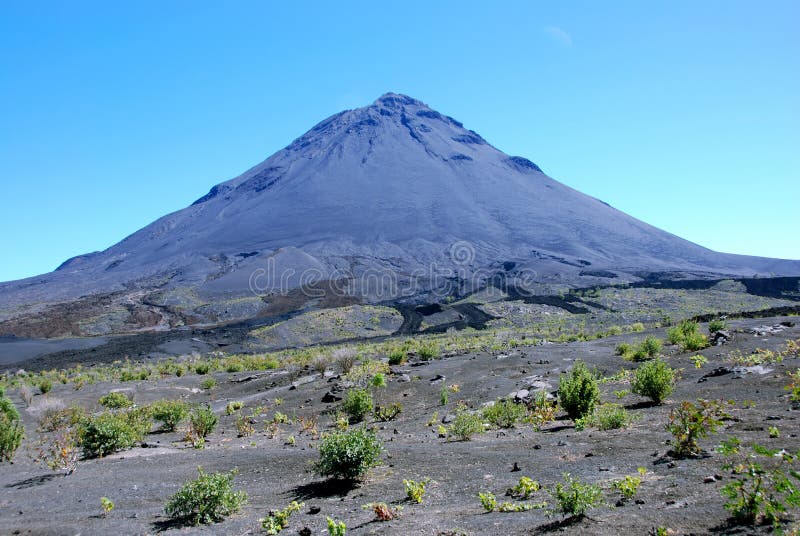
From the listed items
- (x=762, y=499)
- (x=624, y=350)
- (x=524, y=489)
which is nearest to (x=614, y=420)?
(x=524, y=489)

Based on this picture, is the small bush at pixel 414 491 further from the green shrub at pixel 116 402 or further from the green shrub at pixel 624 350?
the green shrub at pixel 116 402

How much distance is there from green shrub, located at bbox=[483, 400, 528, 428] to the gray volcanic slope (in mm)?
53876

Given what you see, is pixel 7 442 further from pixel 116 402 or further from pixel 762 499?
pixel 762 499

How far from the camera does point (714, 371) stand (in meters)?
10.8

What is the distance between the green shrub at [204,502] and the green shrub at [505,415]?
16.7 ft

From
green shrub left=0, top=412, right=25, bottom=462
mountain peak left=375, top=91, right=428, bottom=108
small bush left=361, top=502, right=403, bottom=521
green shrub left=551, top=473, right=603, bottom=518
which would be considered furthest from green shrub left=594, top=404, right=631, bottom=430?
mountain peak left=375, top=91, right=428, bottom=108

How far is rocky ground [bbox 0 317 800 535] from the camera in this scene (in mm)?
4363

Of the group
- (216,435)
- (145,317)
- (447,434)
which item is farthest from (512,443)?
(145,317)

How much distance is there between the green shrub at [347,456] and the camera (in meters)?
6.06

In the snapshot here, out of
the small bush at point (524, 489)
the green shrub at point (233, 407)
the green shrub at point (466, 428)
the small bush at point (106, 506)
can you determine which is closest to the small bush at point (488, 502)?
the small bush at point (524, 489)

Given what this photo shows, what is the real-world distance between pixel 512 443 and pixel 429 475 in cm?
178

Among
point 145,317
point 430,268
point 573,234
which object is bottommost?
point 145,317

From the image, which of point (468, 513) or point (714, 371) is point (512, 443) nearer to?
point (468, 513)

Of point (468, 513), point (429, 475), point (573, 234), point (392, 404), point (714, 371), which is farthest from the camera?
point (573, 234)
